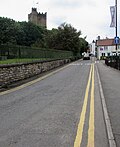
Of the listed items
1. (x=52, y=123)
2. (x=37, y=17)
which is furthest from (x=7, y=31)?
(x=52, y=123)

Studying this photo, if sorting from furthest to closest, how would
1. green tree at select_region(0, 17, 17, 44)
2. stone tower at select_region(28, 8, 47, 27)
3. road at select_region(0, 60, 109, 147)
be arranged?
stone tower at select_region(28, 8, 47, 27) → green tree at select_region(0, 17, 17, 44) → road at select_region(0, 60, 109, 147)

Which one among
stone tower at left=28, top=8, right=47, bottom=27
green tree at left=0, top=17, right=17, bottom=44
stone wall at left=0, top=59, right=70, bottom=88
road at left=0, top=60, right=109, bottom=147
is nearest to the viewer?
road at left=0, top=60, right=109, bottom=147

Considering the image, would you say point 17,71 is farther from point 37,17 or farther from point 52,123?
point 37,17

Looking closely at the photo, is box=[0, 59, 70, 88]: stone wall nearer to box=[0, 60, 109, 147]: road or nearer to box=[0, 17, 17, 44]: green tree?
box=[0, 60, 109, 147]: road

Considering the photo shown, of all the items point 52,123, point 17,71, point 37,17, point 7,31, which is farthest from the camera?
point 37,17

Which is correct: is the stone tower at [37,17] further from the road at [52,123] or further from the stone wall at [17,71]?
the road at [52,123]

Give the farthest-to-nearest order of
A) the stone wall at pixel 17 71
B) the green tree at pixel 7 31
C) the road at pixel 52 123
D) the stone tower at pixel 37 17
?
the stone tower at pixel 37 17 → the green tree at pixel 7 31 → the stone wall at pixel 17 71 → the road at pixel 52 123

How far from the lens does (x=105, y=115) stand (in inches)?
367

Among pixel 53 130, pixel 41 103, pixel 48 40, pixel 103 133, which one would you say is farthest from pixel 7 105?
pixel 48 40

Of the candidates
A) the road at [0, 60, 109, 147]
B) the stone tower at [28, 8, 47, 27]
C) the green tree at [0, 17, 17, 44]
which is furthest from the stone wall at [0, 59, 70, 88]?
the stone tower at [28, 8, 47, 27]

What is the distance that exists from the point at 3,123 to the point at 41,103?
11.6 ft

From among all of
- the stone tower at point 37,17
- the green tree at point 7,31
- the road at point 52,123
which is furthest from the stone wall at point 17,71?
the stone tower at point 37,17

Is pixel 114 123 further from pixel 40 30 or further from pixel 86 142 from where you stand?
pixel 40 30

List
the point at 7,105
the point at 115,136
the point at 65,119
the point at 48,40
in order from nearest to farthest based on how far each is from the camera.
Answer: the point at 115,136
the point at 65,119
the point at 7,105
the point at 48,40
